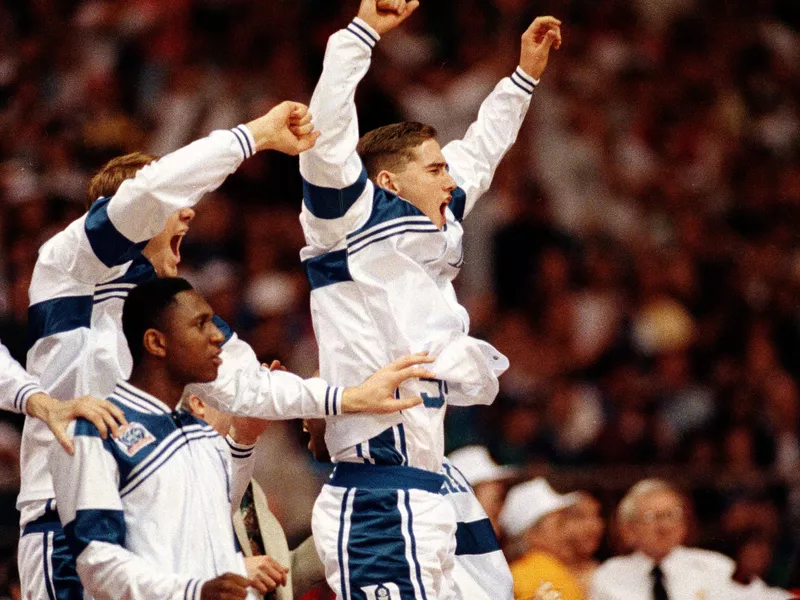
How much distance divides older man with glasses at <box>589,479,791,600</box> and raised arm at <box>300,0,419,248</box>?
2091mm

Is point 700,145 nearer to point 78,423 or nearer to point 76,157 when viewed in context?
point 76,157

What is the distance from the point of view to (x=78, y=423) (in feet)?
11.0

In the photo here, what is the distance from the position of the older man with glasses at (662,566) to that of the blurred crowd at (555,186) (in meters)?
1.27

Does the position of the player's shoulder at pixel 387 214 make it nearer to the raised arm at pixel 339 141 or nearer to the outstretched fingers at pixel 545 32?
the raised arm at pixel 339 141

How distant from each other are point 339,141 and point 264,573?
115 cm

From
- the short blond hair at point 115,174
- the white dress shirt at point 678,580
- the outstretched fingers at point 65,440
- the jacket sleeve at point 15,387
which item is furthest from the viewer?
the white dress shirt at point 678,580

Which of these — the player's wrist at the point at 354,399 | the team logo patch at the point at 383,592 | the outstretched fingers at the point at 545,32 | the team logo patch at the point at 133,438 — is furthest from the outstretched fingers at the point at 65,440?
the outstretched fingers at the point at 545,32

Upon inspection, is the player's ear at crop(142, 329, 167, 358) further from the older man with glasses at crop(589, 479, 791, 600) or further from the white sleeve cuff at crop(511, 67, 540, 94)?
the older man with glasses at crop(589, 479, 791, 600)

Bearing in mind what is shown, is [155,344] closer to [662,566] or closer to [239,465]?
[239,465]

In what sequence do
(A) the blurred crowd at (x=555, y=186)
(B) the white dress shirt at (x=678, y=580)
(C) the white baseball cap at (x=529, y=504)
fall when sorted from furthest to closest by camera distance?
(A) the blurred crowd at (x=555, y=186) → (C) the white baseball cap at (x=529, y=504) → (B) the white dress shirt at (x=678, y=580)

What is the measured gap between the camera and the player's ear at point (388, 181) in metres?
4.18

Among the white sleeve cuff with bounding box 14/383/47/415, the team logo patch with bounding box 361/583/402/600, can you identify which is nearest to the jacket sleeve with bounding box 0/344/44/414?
the white sleeve cuff with bounding box 14/383/47/415

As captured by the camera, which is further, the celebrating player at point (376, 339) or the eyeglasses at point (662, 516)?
the eyeglasses at point (662, 516)

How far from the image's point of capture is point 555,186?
8.92 meters
